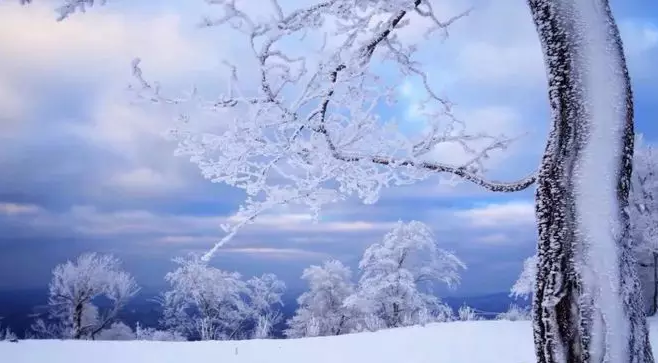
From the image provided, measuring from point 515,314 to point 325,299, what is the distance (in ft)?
49.7

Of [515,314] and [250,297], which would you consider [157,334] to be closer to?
[250,297]

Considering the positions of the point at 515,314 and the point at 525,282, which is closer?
the point at 515,314

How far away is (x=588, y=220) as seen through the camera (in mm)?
2443

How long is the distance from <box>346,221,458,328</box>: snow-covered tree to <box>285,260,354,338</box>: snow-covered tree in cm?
398

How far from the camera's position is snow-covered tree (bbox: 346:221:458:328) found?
2398cm

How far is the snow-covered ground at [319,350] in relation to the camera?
30.2ft

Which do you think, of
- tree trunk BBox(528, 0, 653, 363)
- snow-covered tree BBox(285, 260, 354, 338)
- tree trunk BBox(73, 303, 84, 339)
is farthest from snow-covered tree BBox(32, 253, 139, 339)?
tree trunk BBox(528, 0, 653, 363)

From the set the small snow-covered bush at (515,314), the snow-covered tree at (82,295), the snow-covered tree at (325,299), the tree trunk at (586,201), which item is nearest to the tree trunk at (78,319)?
the snow-covered tree at (82,295)

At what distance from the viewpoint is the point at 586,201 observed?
2463 mm

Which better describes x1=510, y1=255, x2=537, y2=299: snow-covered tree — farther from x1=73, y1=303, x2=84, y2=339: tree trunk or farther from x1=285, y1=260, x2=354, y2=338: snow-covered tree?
x1=73, y1=303, x2=84, y2=339: tree trunk

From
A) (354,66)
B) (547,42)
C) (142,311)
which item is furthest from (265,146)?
(142,311)

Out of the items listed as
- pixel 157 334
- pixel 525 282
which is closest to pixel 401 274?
pixel 525 282

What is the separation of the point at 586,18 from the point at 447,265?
22267mm

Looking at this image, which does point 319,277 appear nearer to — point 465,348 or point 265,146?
point 465,348
